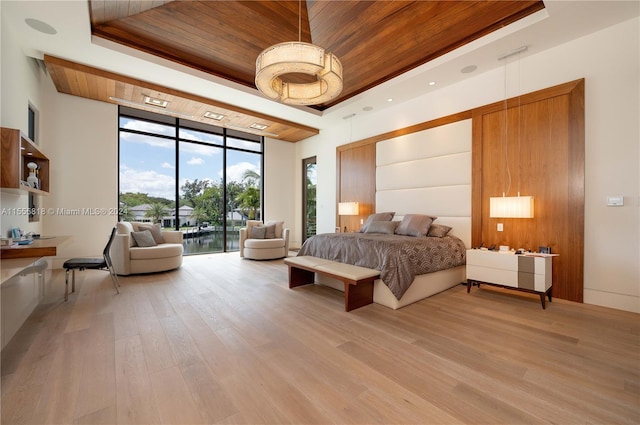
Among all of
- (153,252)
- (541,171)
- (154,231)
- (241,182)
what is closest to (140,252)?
(153,252)

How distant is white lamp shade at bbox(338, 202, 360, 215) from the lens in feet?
19.2

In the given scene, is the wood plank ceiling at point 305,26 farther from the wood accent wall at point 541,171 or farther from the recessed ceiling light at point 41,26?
the wood accent wall at point 541,171

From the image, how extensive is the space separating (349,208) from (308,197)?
2474mm

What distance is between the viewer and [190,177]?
6566 millimetres

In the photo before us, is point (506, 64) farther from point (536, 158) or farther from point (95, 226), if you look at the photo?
point (95, 226)

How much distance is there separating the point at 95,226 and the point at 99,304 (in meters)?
2.99

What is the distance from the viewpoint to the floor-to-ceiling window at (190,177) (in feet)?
19.3

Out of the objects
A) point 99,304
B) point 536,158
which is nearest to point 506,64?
point 536,158

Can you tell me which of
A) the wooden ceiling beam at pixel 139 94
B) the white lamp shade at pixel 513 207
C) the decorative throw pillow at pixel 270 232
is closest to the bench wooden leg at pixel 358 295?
the white lamp shade at pixel 513 207

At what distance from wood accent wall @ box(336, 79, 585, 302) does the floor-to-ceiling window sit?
5.32 metres

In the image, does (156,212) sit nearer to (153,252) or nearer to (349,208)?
(153,252)

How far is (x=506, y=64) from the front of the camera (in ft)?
12.8

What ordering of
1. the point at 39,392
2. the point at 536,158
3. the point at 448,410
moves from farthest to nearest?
the point at 536,158
the point at 39,392
the point at 448,410

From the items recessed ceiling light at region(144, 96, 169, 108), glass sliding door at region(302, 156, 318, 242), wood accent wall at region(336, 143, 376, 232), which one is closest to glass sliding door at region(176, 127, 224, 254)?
recessed ceiling light at region(144, 96, 169, 108)
